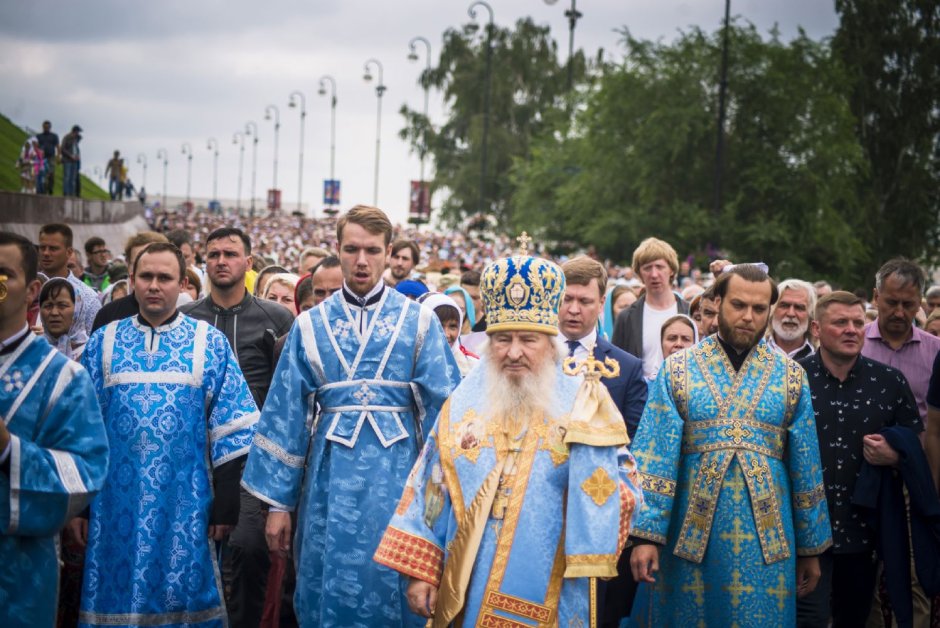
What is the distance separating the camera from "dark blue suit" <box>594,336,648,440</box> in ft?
22.6

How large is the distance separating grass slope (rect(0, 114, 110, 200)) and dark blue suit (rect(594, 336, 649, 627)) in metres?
26.3

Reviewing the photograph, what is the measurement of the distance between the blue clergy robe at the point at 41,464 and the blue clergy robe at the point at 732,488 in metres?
2.53

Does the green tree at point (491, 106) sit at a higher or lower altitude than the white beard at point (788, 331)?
higher

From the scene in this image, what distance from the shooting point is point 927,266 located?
4688cm

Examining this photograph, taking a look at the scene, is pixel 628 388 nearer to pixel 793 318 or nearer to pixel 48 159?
pixel 793 318

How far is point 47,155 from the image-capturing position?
29172mm

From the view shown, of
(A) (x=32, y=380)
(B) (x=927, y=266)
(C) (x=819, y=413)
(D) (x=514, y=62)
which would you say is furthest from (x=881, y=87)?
(A) (x=32, y=380)

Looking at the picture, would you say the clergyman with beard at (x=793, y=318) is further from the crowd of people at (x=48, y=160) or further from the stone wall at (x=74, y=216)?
the crowd of people at (x=48, y=160)

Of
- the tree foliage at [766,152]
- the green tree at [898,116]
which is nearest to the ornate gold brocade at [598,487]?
A: the tree foliage at [766,152]

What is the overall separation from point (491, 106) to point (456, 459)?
61521mm

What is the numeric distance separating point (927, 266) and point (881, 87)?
23.7ft

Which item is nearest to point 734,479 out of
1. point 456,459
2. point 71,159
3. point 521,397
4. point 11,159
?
point 521,397

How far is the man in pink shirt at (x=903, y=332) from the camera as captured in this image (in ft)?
25.7

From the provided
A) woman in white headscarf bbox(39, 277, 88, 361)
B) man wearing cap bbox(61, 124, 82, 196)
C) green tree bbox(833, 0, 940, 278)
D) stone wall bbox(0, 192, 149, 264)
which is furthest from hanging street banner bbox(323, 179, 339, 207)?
woman in white headscarf bbox(39, 277, 88, 361)
